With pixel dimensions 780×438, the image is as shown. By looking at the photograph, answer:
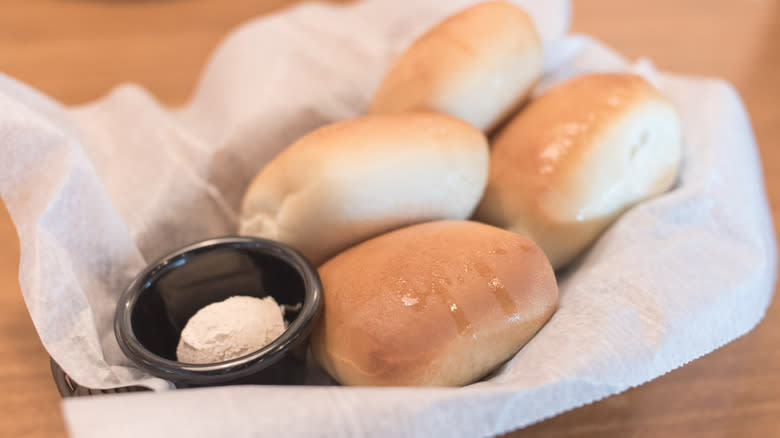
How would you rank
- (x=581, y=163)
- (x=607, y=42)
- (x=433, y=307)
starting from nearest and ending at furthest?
(x=433, y=307), (x=581, y=163), (x=607, y=42)

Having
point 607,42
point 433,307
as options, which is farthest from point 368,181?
point 607,42

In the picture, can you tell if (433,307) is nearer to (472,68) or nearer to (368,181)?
(368,181)

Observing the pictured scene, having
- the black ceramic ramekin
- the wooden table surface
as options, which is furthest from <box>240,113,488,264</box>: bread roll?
the wooden table surface

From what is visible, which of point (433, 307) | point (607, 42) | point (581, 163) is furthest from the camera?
point (607, 42)

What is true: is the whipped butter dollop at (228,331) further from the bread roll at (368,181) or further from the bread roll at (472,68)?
the bread roll at (472,68)

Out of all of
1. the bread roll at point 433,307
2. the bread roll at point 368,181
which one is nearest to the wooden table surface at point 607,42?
the bread roll at point 433,307

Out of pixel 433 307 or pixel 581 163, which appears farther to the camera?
pixel 581 163
